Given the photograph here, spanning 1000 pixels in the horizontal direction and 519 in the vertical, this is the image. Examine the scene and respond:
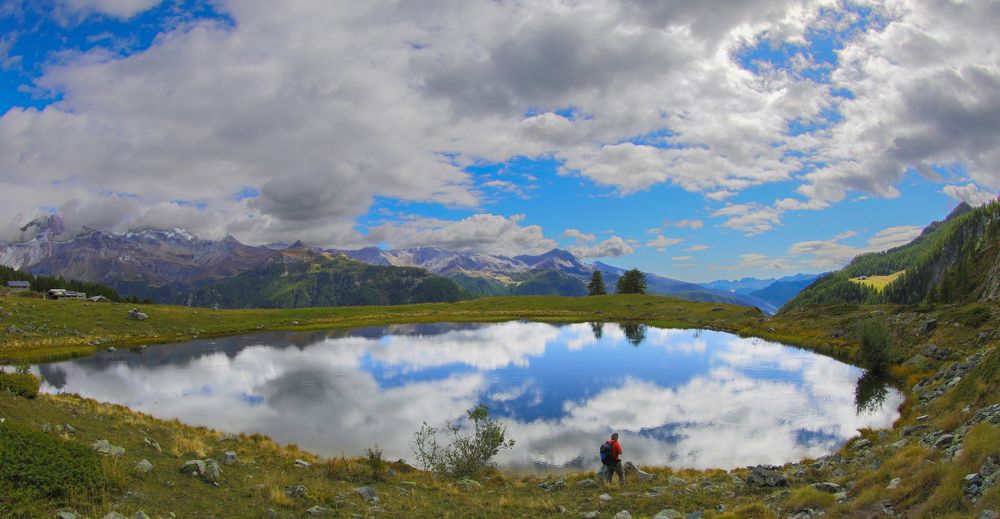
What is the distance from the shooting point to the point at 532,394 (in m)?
46.7

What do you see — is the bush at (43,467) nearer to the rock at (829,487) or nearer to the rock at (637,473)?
the rock at (637,473)

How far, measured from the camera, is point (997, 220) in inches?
6009

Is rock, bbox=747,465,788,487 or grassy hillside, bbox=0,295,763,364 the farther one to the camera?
grassy hillside, bbox=0,295,763,364

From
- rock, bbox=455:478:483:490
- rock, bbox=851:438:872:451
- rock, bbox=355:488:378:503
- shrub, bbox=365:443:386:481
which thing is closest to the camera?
rock, bbox=355:488:378:503

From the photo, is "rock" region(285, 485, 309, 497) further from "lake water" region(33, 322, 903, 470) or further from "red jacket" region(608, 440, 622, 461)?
"red jacket" region(608, 440, 622, 461)

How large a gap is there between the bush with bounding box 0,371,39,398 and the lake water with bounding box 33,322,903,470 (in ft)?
38.3

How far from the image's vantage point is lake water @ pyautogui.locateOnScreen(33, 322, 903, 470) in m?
32.8

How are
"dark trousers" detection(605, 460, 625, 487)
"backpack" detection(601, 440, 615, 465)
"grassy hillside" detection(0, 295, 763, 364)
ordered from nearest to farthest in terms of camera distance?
"backpack" detection(601, 440, 615, 465) < "dark trousers" detection(605, 460, 625, 487) < "grassy hillside" detection(0, 295, 763, 364)

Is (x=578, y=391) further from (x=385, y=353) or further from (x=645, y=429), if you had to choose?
(x=385, y=353)

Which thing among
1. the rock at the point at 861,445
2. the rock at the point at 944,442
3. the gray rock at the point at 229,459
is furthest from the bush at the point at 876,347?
the gray rock at the point at 229,459

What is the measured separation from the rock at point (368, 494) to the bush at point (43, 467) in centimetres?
891

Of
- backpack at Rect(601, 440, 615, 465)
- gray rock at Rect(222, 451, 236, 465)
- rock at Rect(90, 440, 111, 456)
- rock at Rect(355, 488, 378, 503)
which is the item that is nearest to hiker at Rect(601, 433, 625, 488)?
backpack at Rect(601, 440, 615, 465)

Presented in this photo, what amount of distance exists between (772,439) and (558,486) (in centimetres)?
1896

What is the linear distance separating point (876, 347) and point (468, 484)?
52.7 metres
